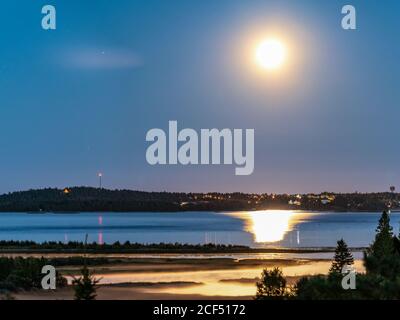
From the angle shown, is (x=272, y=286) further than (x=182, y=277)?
No

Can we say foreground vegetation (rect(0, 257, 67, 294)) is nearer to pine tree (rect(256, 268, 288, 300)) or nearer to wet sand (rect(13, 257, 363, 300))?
wet sand (rect(13, 257, 363, 300))

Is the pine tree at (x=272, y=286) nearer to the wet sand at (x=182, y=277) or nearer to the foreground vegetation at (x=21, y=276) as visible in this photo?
the wet sand at (x=182, y=277)

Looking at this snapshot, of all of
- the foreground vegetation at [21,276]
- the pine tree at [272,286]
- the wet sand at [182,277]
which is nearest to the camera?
the pine tree at [272,286]

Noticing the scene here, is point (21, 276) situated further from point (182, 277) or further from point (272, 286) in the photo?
point (272, 286)

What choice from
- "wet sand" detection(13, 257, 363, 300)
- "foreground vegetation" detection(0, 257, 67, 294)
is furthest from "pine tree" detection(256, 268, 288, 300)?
"foreground vegetation" detection(0, 257, 67, 294)

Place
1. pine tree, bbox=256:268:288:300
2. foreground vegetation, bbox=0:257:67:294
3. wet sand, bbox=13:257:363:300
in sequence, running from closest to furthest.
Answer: pine tree, bbox=256:268:288:300 < wet sand, bbox=13:257:363:300 < foreground vegetation, bbox=0:257:67:294

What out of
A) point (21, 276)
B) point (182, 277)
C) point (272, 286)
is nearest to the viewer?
point (272, 286)

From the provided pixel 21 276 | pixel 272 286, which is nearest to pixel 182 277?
pixel 21 276

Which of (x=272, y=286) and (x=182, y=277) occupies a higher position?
(x=272, y=286)

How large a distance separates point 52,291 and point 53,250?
3311cm

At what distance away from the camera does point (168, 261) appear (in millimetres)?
50688

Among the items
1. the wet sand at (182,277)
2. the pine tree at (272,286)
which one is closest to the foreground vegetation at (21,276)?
the wet sand at (182,277)
